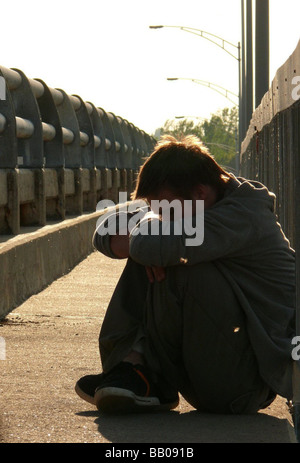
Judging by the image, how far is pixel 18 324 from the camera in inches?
291

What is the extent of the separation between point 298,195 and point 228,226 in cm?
53

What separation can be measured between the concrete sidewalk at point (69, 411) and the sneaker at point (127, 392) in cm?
4

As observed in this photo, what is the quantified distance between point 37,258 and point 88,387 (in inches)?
178

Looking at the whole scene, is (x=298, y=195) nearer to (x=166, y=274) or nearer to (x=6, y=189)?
(x=166, y=274)

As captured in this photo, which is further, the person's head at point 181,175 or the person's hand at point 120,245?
the person's hand at point 120,245

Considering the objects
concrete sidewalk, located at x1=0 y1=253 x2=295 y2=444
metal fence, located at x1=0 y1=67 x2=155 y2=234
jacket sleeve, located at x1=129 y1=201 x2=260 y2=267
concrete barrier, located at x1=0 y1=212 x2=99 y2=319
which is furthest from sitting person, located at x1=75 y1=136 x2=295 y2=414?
metal fence, located at x1=0 y1=67 x2=155 y2=234

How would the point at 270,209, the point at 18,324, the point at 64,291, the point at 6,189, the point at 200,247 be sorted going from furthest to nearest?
the point at 64,291 < the point at 6,189 < the point at 18,324 < the point at 270,209 < the point at 200,247

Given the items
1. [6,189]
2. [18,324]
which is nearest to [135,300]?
[18,324]

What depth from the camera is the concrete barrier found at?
25.8ft

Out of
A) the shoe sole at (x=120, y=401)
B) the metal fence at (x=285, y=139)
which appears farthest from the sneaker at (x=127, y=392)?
the metal fence at (x=285, y=139)

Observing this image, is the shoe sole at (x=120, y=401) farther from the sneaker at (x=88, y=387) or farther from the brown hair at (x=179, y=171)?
the brown hair at (x=179, y=171)

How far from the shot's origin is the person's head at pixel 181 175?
14.9 feet
